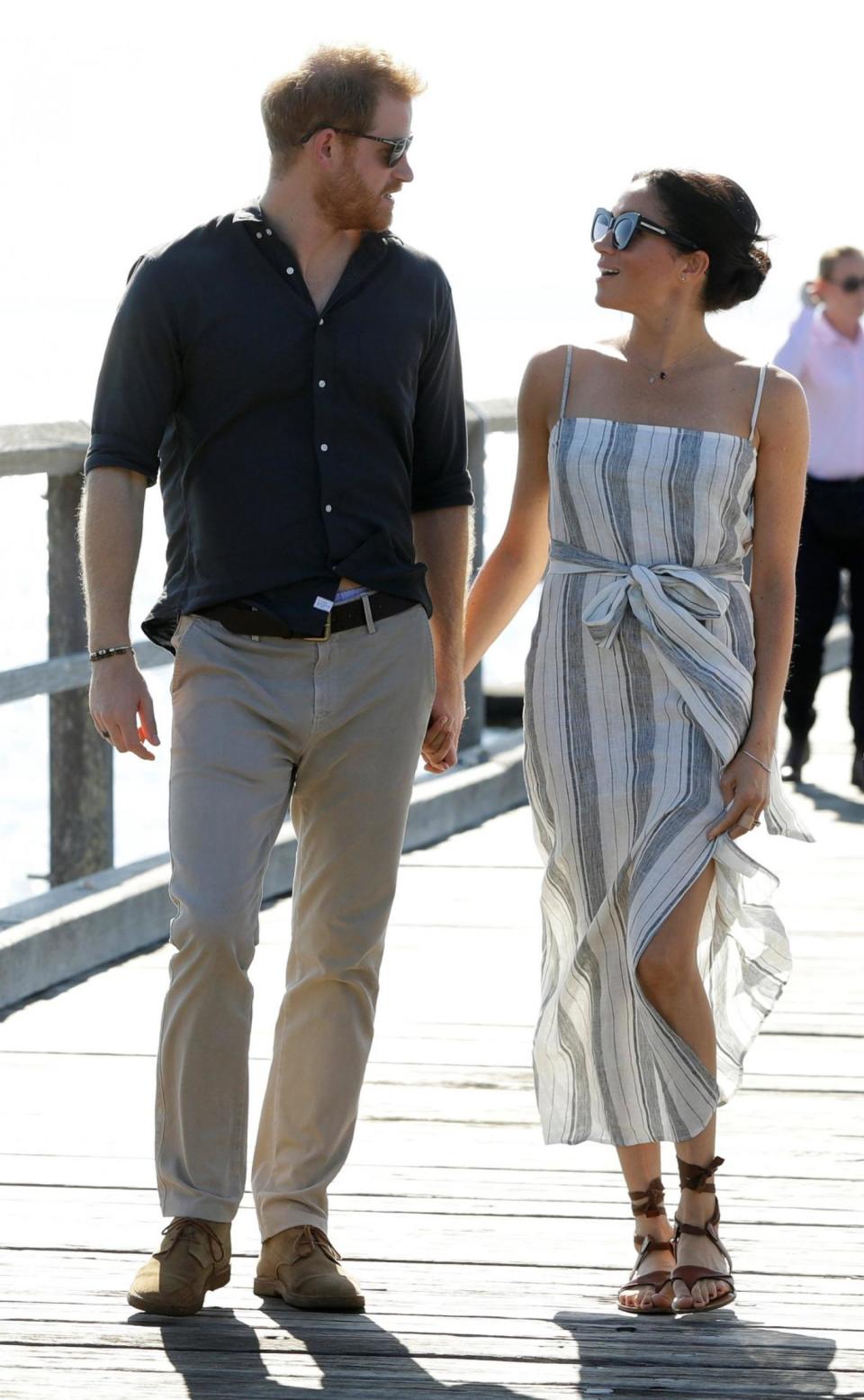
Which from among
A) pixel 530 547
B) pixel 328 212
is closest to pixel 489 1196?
pixel 530 547

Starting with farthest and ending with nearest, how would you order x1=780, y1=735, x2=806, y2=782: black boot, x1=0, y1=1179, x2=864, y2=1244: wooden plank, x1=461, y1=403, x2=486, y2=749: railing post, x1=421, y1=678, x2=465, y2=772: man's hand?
x1=780, y1=735, x2=806, y2=782: black boot
x1=461, y1=403, x2=486, y2=749: railing post
x1=0, y1=1179, x2=864, y2=1244: wooden plank
x1=421, y1=678, x2=465, y2=772: man's hand

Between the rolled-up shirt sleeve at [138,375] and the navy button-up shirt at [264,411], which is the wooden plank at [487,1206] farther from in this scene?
the rolled-up shirt sleeve at [138,375]

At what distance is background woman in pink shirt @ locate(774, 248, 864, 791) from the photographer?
7723 millimetres

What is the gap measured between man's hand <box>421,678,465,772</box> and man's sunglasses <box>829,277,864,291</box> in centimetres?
439

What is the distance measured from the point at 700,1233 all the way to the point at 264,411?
1.40 meters

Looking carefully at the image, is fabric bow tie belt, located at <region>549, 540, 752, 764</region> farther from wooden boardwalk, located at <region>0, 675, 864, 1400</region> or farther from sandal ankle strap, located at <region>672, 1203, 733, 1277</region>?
wooden boardwalk, located at <region>0, 675, 864, 1400</region>

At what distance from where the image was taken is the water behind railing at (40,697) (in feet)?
17.9

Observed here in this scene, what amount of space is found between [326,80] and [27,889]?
9.46ft

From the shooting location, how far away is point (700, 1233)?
3.50 metres

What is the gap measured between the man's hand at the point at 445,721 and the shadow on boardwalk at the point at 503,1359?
2.97 feet

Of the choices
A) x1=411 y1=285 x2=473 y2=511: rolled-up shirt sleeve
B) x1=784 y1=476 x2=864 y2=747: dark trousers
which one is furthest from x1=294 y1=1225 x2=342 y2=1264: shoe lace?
x1=784 y1=476 x2=864 y2=747: dark trousers

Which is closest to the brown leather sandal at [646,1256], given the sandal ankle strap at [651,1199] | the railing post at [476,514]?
the sandal ankle strap at [651,1199]

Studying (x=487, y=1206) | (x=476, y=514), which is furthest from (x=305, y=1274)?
(x=476, y=514)

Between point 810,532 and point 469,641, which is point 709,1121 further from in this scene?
point 810,532
